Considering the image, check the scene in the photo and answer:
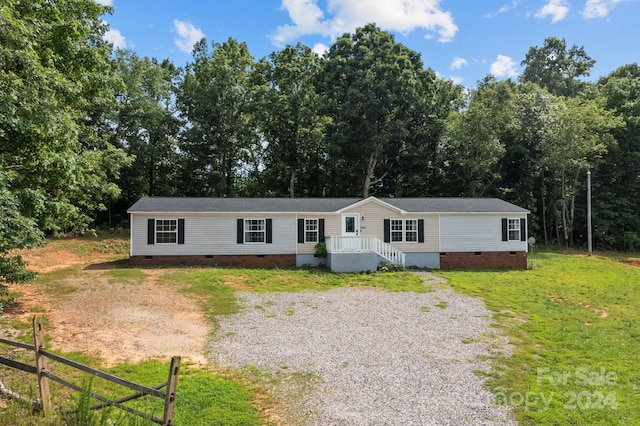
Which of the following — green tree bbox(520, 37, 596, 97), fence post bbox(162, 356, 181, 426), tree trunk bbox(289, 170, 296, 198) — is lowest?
fence post bbox(162, 356, 181, 426)

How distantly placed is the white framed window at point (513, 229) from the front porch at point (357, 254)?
6.28 metres

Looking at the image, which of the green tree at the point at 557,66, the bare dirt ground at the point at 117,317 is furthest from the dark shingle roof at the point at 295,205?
the green tree at the point at 557,66

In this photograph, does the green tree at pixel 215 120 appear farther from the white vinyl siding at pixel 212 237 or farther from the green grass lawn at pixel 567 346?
the green grass lawn at pixel 567 346

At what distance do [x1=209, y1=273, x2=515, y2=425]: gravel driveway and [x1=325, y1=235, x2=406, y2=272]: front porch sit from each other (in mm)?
5075

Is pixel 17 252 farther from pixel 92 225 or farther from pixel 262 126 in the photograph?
pixel 262 126

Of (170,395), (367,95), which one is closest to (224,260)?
(170,395)

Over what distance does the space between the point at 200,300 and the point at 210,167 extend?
76.7 feet

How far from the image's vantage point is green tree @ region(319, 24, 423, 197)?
2917cm

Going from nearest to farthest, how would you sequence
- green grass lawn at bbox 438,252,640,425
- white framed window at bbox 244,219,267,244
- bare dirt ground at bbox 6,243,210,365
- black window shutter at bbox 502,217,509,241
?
green grass lawn at bbox 438,252,640,425 < bare dirt ground at bbox 6,243,210,365 < white framed window at bbox 244,219,267,244 < black window shutter at bbox 502,217,509,241

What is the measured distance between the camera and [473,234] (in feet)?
67.7

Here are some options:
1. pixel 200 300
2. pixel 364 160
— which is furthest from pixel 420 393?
pixel 364 160

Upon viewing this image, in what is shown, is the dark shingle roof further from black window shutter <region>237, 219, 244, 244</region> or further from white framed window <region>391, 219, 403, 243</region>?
white framed window <region>391, 219, 403, 243</region>

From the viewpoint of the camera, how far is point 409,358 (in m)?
7.76

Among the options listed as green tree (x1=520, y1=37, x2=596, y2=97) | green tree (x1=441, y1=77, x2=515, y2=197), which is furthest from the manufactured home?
green tree (x1=520, y1=37, x2=596, y2=97)
